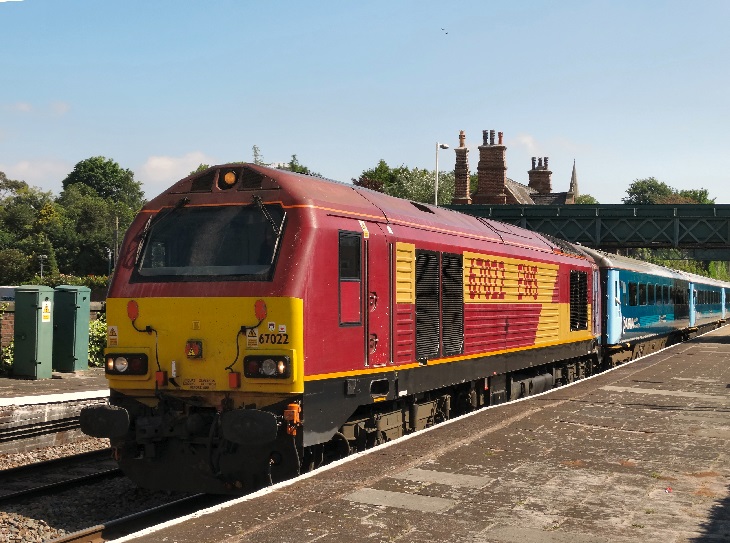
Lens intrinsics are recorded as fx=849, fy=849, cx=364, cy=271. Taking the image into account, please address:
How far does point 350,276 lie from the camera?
9.50 metres

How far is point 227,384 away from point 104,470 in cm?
451

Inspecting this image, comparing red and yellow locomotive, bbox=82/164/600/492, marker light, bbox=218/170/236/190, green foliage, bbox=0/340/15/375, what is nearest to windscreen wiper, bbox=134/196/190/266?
red and yellow locomotive, bbox=82/164/600/492

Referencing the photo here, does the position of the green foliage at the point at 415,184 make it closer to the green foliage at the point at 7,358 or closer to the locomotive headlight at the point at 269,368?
the green foliage at the point at 7,358

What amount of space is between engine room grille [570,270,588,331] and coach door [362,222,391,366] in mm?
10083

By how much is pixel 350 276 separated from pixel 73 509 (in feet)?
14.2

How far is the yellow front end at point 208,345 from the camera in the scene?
852 centimetres

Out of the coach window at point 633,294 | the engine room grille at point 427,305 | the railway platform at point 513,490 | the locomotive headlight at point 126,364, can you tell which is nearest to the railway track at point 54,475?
the locomotive headlight at point 126,364

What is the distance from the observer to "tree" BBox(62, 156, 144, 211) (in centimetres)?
15738

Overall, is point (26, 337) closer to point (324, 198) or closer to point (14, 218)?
point (324, 198)

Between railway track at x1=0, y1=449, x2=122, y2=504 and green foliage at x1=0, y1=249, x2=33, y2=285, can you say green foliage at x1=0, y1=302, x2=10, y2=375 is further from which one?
green foliage at x1=0, y1=249, x2=33, y2=285

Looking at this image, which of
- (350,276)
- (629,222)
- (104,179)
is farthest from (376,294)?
(104,179)

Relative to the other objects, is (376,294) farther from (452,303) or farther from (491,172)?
(491,172)

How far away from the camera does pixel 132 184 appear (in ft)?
526

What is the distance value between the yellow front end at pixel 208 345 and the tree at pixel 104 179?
503 feet
